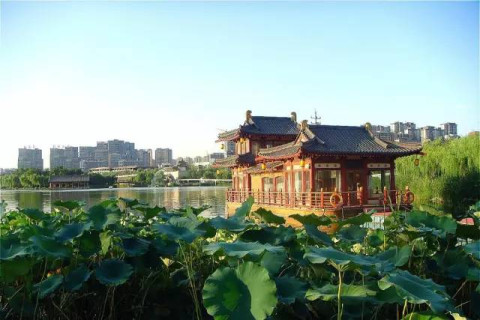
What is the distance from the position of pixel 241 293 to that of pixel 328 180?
14.2m

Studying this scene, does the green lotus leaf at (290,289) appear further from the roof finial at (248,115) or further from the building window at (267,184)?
the roof finial at (248,115)

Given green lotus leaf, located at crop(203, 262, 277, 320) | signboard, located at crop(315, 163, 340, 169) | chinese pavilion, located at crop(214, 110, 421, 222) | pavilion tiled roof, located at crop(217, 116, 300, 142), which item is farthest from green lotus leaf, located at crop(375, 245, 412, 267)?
pavilion tiled roof, located at crop(217, 116, 300, 142)

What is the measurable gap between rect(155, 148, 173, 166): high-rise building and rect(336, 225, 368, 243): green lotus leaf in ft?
421

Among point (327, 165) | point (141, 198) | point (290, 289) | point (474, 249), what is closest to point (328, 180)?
point (327, 165)

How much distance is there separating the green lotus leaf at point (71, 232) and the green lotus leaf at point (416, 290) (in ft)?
3.22

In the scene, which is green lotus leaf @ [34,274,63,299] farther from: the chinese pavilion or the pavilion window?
the pavilion window

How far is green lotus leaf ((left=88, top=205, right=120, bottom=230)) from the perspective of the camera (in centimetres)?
155

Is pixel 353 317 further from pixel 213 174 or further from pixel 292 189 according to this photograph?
pixel 213 174

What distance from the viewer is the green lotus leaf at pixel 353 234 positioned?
1.79 m

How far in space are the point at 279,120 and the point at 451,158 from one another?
7.95m

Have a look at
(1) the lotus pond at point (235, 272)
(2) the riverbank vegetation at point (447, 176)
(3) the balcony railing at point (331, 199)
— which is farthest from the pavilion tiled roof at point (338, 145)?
(1) the lotus pond at point (235, 272)

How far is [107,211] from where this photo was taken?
1722mm

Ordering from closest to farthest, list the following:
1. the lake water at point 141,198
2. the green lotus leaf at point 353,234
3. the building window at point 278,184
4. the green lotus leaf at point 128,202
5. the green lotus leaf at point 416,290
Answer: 1. the green lotus leaf at point 416,290
2. the green lotus leaf at point 353,234
3. the green lotus leaf at point 128,202
4. the building window at point 278,184
5. the lake water at point 141,198

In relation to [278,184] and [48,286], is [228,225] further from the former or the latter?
[278,184]
